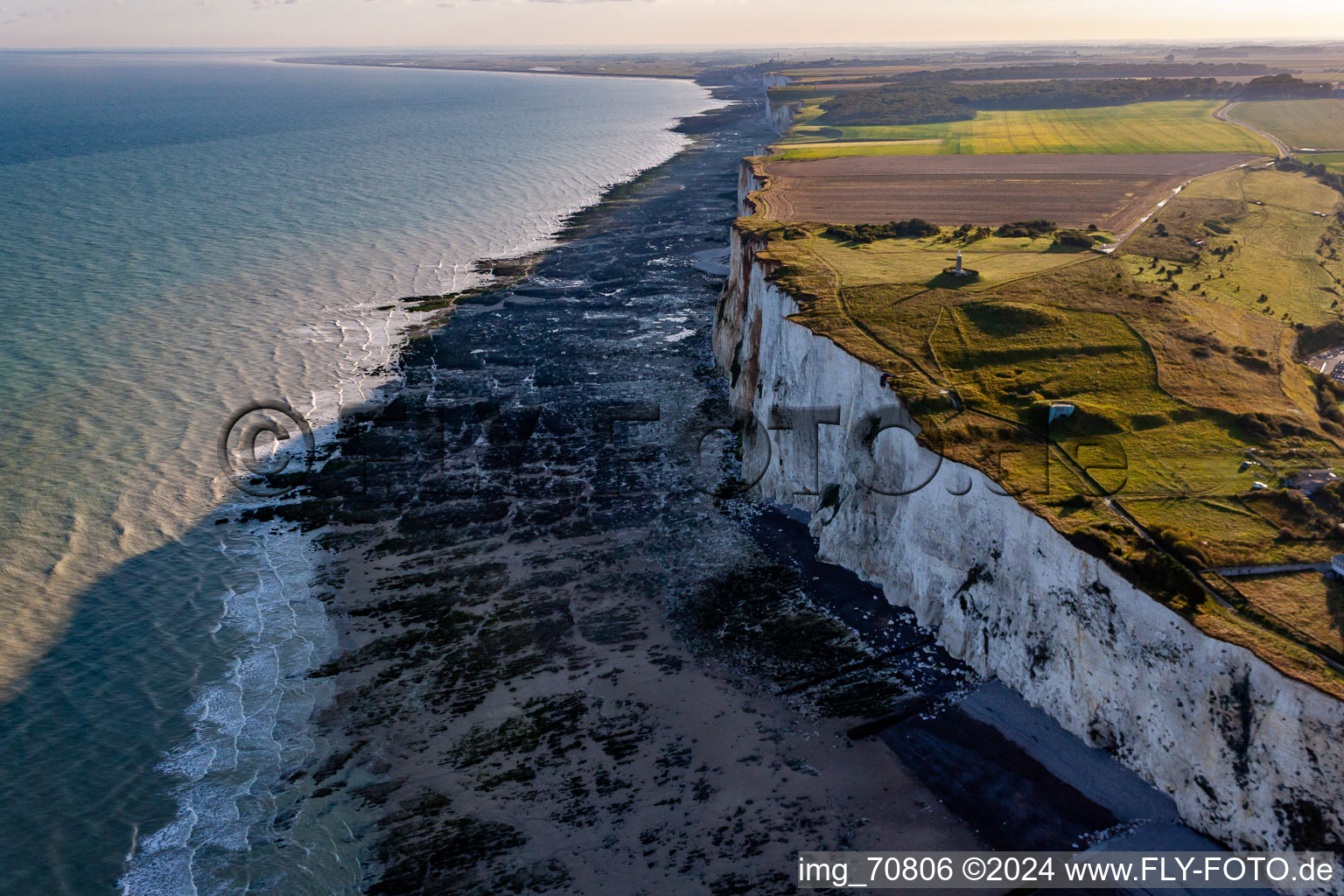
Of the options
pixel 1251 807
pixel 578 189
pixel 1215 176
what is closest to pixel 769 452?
pixel 1251 807

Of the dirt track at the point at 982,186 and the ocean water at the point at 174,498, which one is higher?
the dirt track at the point at 982,186

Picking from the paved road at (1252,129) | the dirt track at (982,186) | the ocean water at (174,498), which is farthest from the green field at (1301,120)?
the ocean water at (174,498)

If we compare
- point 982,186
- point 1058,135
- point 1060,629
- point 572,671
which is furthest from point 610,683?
point 1058,135

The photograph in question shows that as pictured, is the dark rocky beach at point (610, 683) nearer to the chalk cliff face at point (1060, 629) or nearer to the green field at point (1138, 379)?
the chalk cliff face at point (1060, 629)

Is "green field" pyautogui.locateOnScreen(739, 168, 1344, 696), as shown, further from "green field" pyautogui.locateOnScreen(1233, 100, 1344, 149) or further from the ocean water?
"green field" pyautogui.locateOnScreen(1233, 100, 1344, 149)

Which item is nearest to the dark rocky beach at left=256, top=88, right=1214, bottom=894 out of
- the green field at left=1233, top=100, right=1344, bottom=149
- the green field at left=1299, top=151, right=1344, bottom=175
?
the green field at left=1299, top=151, right=1344, bottom=175

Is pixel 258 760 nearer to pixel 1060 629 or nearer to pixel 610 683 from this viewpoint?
pixel 610 683

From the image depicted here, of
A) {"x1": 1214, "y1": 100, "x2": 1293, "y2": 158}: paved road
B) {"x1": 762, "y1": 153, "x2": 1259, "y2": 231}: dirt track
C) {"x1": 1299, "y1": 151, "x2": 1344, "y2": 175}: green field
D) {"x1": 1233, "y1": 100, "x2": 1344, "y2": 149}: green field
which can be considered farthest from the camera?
{"x1": 1233, "y1": 100, "x2": 1344, "y2": 149}: green field
